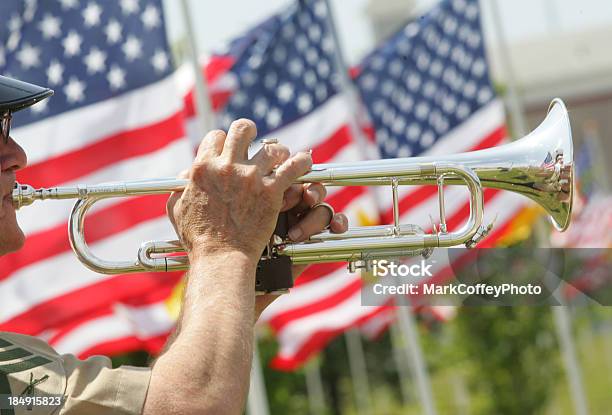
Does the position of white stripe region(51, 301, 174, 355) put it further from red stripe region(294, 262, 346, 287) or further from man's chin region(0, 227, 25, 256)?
man's chin region(0, 227, 25, 256)

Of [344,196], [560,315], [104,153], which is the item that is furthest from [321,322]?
[104,153]

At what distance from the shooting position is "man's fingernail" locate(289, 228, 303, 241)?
124 inches

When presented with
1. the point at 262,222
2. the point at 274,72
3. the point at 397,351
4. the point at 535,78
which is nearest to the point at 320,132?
the point at 274,72

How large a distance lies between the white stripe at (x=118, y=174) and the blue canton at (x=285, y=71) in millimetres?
1434

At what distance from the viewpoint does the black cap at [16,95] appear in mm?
2994

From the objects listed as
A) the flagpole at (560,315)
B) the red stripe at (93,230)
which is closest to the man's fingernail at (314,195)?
the red stripe at (93,230)

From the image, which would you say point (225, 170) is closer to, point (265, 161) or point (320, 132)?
point (265, 161)

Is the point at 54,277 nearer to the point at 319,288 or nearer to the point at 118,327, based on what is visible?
the point at 118,327

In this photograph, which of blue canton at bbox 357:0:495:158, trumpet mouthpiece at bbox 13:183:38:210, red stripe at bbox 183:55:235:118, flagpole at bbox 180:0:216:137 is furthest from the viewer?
blue canton at bbox 357:0:495:158

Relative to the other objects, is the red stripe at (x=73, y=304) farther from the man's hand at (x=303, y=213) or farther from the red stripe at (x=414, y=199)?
the man's hand at (x=303, y=213)

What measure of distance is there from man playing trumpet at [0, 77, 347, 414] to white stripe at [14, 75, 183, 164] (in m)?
3.64

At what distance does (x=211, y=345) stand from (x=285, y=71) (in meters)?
6.30

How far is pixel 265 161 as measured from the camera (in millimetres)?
2814

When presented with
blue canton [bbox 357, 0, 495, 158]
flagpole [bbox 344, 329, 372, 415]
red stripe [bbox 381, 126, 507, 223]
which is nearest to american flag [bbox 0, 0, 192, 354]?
red stripe [bbox 381, 126, 507, 223]
